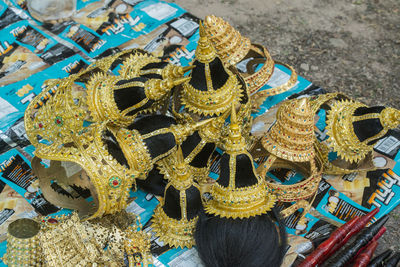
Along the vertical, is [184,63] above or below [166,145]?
below

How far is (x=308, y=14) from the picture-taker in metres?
6.08

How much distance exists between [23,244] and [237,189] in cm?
135

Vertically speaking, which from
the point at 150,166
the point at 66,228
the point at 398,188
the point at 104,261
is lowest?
the point at 398,188

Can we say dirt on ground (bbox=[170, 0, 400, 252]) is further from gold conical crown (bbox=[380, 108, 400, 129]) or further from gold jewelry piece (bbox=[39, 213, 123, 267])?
gold jewelry piece (bbox=[39, 213, 123, 267])

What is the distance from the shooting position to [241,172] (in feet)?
9.30

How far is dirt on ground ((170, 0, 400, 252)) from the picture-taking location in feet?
16.6

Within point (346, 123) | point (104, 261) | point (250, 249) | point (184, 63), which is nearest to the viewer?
point (250, 249)

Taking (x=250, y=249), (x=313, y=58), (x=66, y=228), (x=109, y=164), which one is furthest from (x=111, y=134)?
(x=313, y=58)

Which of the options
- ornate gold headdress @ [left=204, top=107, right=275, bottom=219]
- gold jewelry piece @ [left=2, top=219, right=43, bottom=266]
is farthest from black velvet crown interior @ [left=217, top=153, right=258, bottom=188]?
gold jewelry piece @ [left=2, top=219, right=43, bottom=266]

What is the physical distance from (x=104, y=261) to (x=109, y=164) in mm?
661

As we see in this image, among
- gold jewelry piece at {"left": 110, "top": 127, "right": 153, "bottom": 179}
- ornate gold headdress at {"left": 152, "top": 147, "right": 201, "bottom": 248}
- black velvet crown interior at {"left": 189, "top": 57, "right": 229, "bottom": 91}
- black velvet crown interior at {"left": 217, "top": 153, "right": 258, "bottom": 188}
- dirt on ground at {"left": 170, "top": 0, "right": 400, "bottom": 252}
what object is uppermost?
black velvet crown interior at {"left": 189, "top": 57, "right": 229, "bottom": 91}

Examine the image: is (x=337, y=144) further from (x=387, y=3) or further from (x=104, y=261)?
(x=387, y=3)

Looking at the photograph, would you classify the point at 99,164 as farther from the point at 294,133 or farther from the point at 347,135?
the point at 347,135

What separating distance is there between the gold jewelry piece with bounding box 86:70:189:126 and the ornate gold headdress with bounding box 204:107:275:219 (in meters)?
0.64
